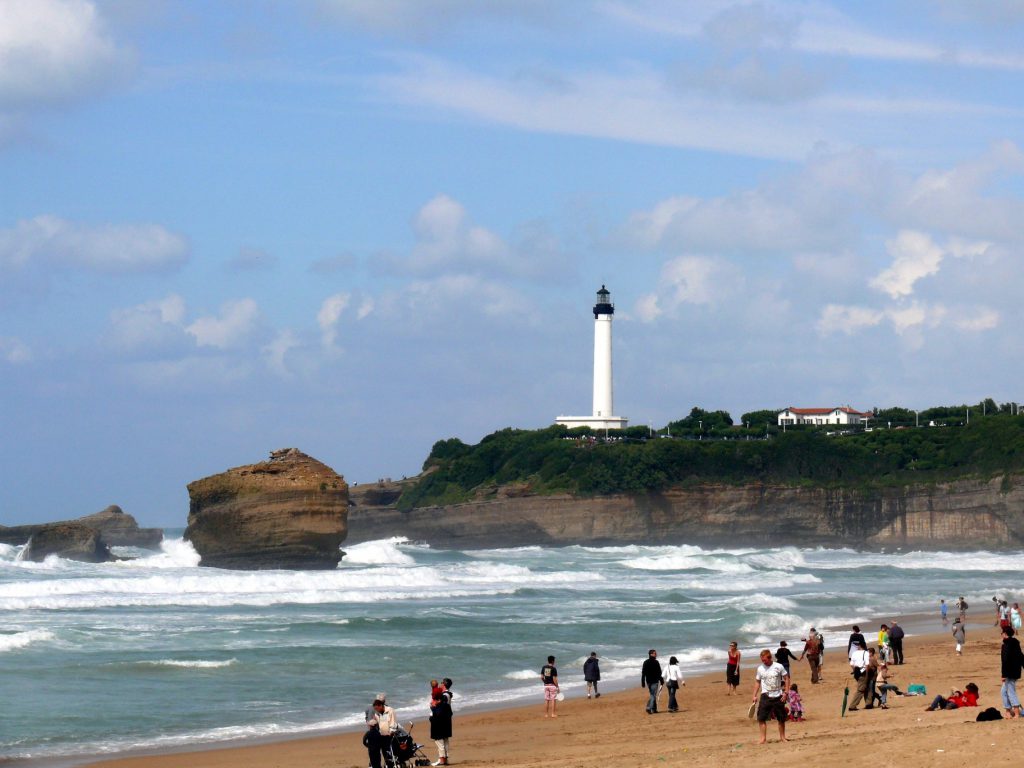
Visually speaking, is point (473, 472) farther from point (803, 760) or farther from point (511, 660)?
point (803, 760)

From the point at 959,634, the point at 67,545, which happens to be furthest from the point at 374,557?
the point at 959,634

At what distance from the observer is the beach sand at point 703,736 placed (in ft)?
46.8

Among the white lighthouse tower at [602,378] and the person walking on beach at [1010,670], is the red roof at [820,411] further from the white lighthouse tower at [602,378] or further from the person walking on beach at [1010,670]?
the person walking on beach at [1010,670]

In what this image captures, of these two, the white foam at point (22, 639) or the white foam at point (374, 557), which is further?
the white foam at point (374, 557)

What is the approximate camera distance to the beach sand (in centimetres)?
1427

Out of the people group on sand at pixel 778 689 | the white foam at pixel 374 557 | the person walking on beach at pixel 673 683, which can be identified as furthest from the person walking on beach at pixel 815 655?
the white foam at pixel 374 557

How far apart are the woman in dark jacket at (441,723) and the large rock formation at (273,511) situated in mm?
33543

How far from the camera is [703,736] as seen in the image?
62.0 ft

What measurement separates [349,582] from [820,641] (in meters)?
29.6

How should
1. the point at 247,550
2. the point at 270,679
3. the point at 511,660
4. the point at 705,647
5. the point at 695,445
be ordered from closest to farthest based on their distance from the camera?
the point at 270,679 < the point at 511,660 < the point at 705,647 < the point at 247,550 < the point at 695,445

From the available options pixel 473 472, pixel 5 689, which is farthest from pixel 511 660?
pixel 473 472

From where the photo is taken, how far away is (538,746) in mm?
18844

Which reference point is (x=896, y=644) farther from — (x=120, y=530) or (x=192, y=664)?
(x=120, y=530)

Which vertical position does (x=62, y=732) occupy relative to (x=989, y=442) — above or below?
below
